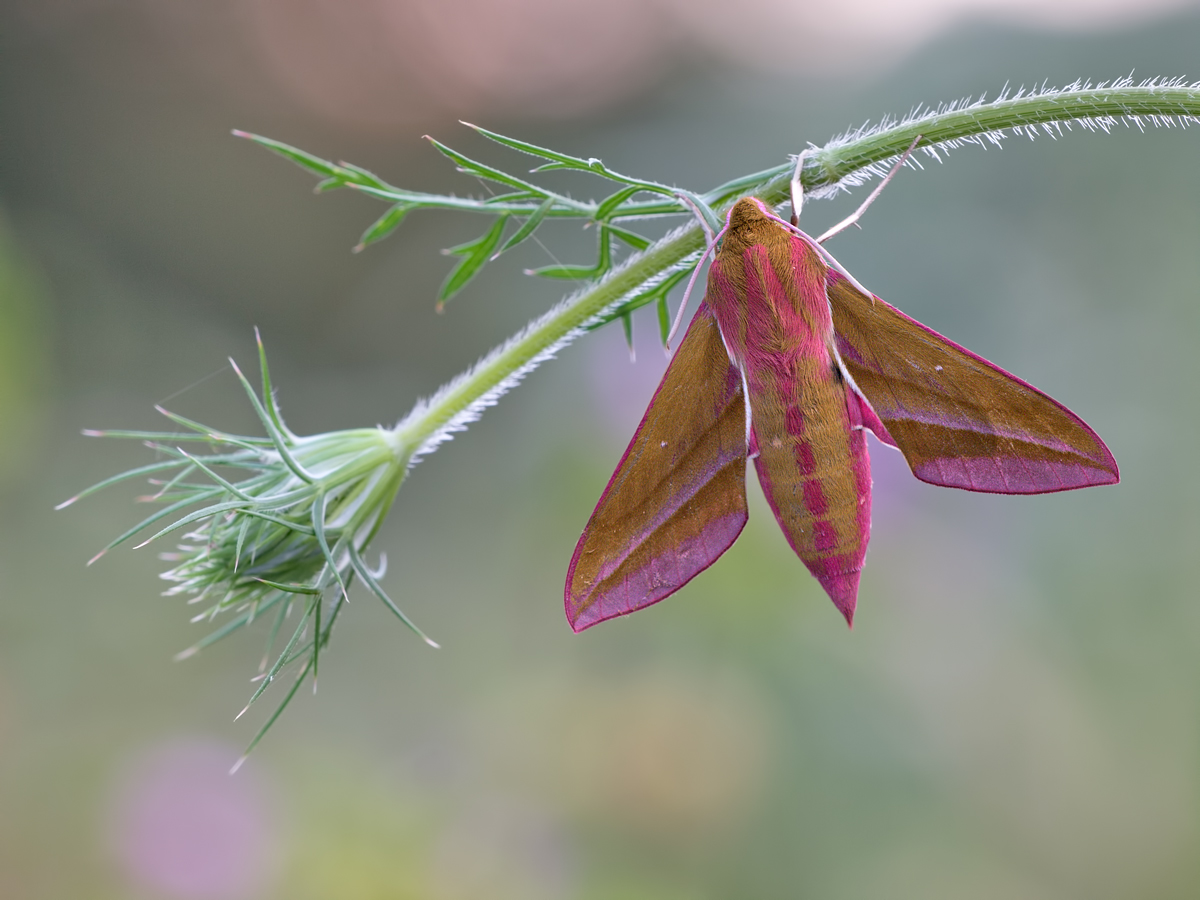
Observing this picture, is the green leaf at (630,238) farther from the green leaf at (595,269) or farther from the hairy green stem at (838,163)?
the hairy green stem at (838,163)

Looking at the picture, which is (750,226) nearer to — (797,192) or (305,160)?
(797,192)

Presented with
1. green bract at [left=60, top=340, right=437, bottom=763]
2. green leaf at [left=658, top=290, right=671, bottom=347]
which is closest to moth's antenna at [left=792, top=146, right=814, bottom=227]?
green leaf at [left=658, top=290, right=671, bottom=347]

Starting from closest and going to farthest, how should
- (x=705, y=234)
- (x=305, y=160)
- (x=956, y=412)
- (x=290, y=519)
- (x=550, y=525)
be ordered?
(x=956, y=412), (x=705, y=234), (x=305, y=160), (x=290, y=519), (x=550, y=525)

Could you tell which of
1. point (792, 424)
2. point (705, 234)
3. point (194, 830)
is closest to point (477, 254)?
point (705, 234)

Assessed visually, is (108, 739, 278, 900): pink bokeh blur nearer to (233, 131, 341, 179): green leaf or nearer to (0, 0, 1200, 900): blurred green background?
(0, 0, 1200, 900): blurred green background

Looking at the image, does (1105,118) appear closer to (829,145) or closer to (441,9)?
(829,145)

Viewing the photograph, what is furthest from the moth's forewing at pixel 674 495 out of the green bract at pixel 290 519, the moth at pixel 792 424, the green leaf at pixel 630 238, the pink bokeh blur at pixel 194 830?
the pink bokeh blur at pixel 194 830
